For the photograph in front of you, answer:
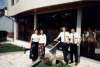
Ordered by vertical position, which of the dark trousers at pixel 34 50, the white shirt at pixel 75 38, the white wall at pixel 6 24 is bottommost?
the dark trousers at pixel 34 50

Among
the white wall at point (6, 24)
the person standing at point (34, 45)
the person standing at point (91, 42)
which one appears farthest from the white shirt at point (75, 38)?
the white wall at point (6, 24)

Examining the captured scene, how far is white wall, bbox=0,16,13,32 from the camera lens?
114 ft

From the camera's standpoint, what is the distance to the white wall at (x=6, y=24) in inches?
1372

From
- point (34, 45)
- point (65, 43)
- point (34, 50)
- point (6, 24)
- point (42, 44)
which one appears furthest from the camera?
point (6, 24)

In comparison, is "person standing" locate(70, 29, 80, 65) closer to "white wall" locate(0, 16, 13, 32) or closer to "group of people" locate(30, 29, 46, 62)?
"group of people" locate(30, 29, 46, 62)

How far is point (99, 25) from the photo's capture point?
46.7ft

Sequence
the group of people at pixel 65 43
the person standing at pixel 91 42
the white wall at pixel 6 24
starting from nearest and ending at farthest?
the group of people at pixel 65 43 < the person standing at pixel 91 42 < the white wall at pixel 6 24

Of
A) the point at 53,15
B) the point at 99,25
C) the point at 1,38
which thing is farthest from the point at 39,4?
the point at 1,38

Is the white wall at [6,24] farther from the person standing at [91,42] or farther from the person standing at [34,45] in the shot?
the person standing at [91,42]

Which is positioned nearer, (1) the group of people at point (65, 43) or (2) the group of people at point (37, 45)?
(1) the group of people at point (65, 43)

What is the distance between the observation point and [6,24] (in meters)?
36.3

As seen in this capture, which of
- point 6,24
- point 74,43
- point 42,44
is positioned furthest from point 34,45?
point 6,24

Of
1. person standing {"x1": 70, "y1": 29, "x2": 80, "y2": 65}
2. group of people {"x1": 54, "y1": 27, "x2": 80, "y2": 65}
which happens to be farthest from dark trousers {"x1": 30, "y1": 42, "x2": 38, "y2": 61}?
person standing {"x1": 70, "y1": 29, "x2": 80, "y2": 65}

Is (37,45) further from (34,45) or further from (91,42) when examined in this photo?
(91,42)
